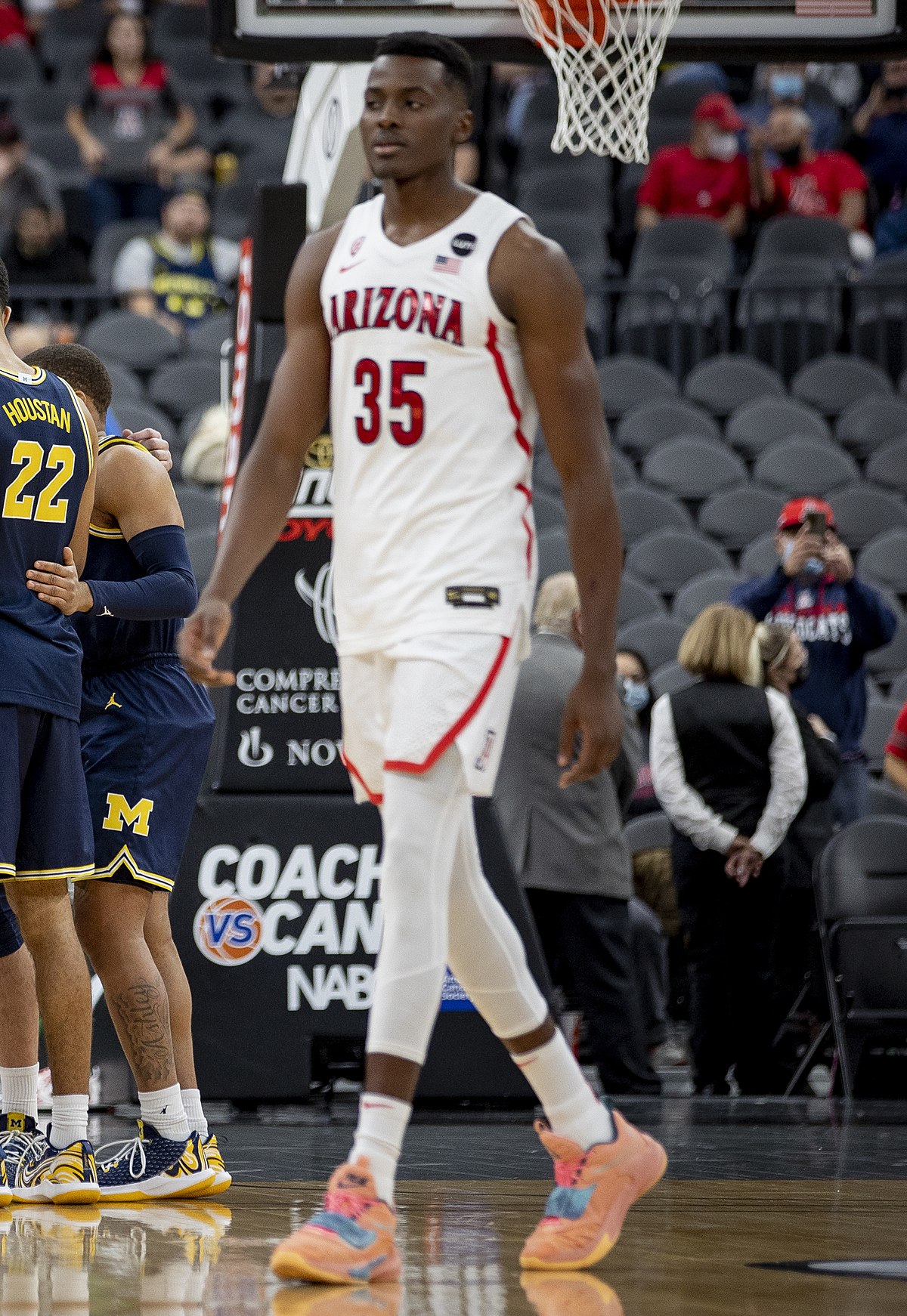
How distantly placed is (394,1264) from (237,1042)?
3.49m

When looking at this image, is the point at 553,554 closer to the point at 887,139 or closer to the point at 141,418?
the point at 141,418

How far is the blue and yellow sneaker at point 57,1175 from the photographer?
396cm

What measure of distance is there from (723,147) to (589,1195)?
40.9 ft

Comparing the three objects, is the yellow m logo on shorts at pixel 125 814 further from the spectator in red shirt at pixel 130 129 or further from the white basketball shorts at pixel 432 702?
the spectator in red shirt at pixel 130 129

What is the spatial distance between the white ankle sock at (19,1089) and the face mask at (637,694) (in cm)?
536

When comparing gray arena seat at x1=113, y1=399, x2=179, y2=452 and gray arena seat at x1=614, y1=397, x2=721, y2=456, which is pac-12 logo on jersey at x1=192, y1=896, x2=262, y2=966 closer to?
gray arena seat at x1=113, y1=399, x2=179, y2=452

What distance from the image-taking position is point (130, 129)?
15.9m

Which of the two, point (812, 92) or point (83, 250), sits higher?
point (812, 92)

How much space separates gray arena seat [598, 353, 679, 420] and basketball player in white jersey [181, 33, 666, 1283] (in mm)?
9932

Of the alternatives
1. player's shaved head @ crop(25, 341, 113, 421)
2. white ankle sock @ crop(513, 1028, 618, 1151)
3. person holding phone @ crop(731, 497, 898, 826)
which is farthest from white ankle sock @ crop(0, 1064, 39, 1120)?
person holding phone @ crop(731, 497, 898, 826)

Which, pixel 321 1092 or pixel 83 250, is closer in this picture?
pixel 321 1092

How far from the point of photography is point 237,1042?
20.9 feet

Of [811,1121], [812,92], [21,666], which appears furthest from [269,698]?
[812,92]

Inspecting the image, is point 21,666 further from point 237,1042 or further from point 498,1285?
point 237,1042
